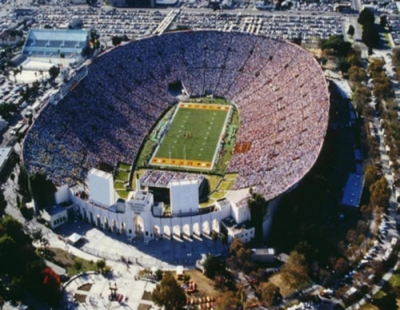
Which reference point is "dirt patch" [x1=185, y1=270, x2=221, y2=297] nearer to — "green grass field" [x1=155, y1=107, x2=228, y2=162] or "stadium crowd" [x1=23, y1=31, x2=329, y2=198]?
"stadium crowd" [x1=23, y1=31, x2=329, y2=198]

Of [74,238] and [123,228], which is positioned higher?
[123,228]

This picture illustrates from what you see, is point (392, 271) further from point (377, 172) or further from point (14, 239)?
point (14, 239)

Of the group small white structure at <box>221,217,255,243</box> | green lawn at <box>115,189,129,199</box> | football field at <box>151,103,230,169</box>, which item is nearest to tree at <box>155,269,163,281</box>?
small white structure at <box>221,217,255,243</box>

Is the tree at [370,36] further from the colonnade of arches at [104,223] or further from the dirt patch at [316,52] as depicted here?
the colonnade of arches at [104,223]

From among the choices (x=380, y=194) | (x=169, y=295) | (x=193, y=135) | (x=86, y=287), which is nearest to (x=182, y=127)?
(x=193, y=135)

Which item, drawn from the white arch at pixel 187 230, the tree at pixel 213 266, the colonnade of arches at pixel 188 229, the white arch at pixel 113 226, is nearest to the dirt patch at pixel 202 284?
the tree at pixel 213 266

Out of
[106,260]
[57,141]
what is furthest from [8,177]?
[106,260]

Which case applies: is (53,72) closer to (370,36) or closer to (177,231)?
(177,231)

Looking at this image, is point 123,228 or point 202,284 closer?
point 202,284

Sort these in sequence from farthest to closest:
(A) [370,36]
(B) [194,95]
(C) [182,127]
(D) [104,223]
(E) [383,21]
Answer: (E) [383,21] → (A) [370,36] → (B) [194,95] → (C) [182,127] → (D) [104,223]

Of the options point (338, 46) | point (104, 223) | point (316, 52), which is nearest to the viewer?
point (104, 223)
